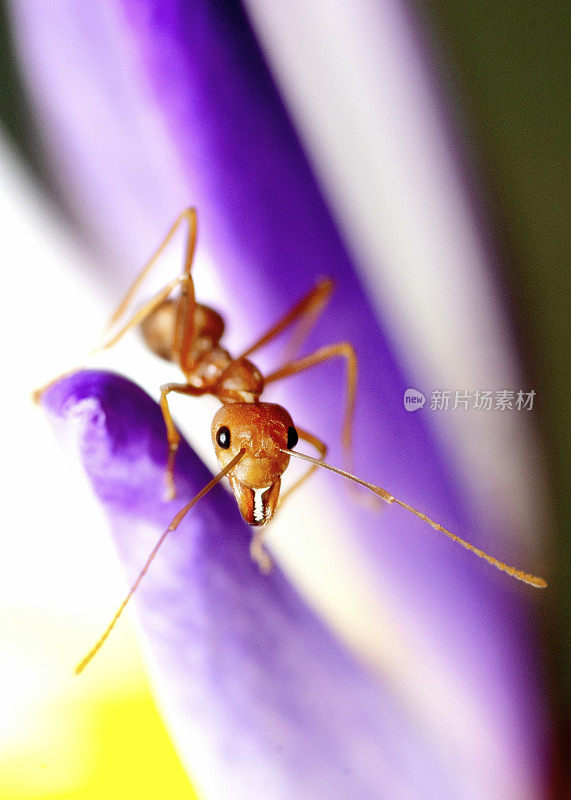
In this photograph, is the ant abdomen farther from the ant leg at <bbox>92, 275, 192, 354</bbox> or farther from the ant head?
the ant head

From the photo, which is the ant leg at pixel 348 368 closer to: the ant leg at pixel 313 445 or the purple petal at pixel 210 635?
the ant leg at pixel 313 445

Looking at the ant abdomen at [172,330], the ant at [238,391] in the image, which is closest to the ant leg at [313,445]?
the ant at [238,391]

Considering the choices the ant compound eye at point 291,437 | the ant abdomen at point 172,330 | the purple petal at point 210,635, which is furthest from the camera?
the ant abdomen at point 172,330

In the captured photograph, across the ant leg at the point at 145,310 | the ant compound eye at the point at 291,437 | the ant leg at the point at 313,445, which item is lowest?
the ant leg at the point at 313,445

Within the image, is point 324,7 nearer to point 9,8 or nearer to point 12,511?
point 9,8

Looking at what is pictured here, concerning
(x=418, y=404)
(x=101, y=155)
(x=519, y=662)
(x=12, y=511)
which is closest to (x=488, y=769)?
(x=519, y=662)

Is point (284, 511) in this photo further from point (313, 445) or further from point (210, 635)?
point (210, 635)
